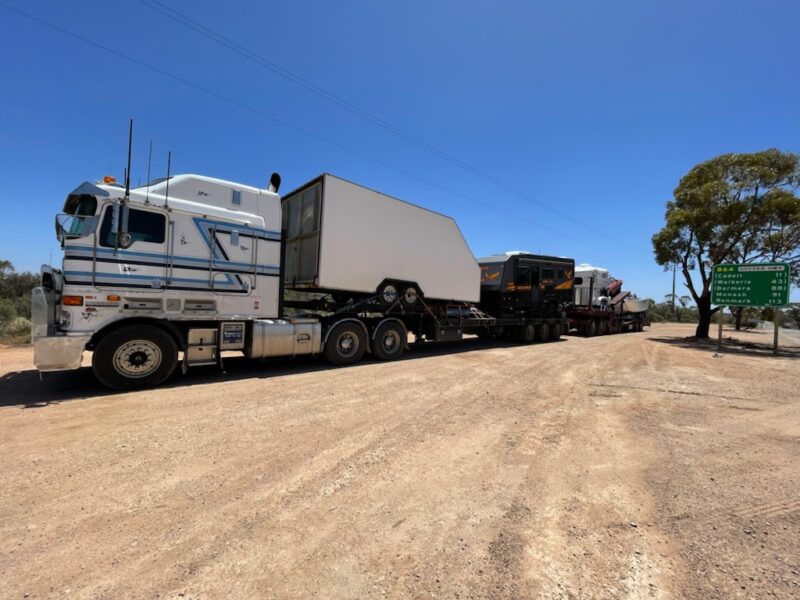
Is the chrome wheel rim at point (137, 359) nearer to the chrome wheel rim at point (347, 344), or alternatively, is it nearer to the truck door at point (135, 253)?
the truck door at point (135, 253)

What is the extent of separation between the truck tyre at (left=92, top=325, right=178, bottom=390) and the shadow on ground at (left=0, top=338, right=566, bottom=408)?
26cm

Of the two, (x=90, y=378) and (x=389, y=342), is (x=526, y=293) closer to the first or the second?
(x=389, y=342)

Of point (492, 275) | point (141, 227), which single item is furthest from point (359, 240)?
point (492, 275)

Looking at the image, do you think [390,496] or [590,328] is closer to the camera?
[390,496]

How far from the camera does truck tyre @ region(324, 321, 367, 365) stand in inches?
364

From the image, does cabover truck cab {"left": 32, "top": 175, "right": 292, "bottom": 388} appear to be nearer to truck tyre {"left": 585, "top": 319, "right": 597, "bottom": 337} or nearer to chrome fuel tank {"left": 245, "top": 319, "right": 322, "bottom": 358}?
chrome fuel tank {"left": 245, "top": 319, "right": 322, "bottom": 358}

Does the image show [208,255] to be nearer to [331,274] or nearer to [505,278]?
[331,274]

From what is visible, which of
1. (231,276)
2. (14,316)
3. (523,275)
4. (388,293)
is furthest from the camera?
(523,275)

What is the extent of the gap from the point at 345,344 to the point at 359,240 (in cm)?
257

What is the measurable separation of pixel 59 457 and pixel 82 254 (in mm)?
3618

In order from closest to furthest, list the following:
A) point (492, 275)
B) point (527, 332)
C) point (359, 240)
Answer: point (359, 240), point (492, 275), point (527, 332)

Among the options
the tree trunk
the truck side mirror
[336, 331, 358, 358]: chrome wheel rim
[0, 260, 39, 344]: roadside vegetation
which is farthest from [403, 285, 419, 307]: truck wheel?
the tree trunk

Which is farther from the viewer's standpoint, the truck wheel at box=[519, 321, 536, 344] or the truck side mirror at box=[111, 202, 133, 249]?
the truck wheel at box=[519, 321, 536, 344]

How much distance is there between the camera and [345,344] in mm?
9555
